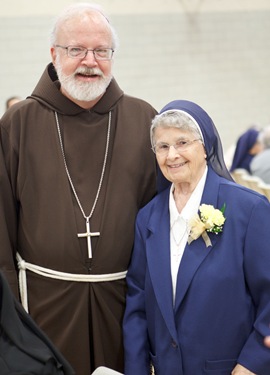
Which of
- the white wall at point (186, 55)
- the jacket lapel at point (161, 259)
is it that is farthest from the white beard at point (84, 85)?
the white wall at point (186, 55)

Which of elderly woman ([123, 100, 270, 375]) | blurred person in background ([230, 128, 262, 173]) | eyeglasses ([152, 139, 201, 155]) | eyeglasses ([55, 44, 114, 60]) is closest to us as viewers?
elderly woman ([123, 100, 270, 375])

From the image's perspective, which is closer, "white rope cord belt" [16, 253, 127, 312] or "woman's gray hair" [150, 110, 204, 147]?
"woman's gray hair" [150, 110, 204, 147]

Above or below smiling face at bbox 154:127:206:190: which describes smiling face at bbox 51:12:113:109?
above

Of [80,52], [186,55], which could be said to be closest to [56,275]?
[80,52]

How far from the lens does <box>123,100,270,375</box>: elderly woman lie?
120 inches

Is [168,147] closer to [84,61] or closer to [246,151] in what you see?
[84,61]

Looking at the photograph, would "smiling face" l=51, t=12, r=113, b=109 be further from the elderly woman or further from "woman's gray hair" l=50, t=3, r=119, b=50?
the elderly woman

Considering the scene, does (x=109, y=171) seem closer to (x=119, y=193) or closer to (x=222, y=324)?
(x=119, y=193)

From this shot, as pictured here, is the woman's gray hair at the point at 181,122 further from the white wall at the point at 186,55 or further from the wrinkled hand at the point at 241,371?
the white wall at the point at 186,55

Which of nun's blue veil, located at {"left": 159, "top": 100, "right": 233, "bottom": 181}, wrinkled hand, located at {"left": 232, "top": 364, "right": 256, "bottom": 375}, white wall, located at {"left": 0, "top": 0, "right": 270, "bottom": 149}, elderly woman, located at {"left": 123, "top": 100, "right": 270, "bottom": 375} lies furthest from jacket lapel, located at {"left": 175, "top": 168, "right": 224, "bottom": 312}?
white wall, located at {"left": 0, "top": 0, "right": 270, "bottom": 149}

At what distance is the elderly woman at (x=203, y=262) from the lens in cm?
304

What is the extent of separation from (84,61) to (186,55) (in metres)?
7.85

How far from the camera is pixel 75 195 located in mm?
3514

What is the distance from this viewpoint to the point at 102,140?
11.8 feet
